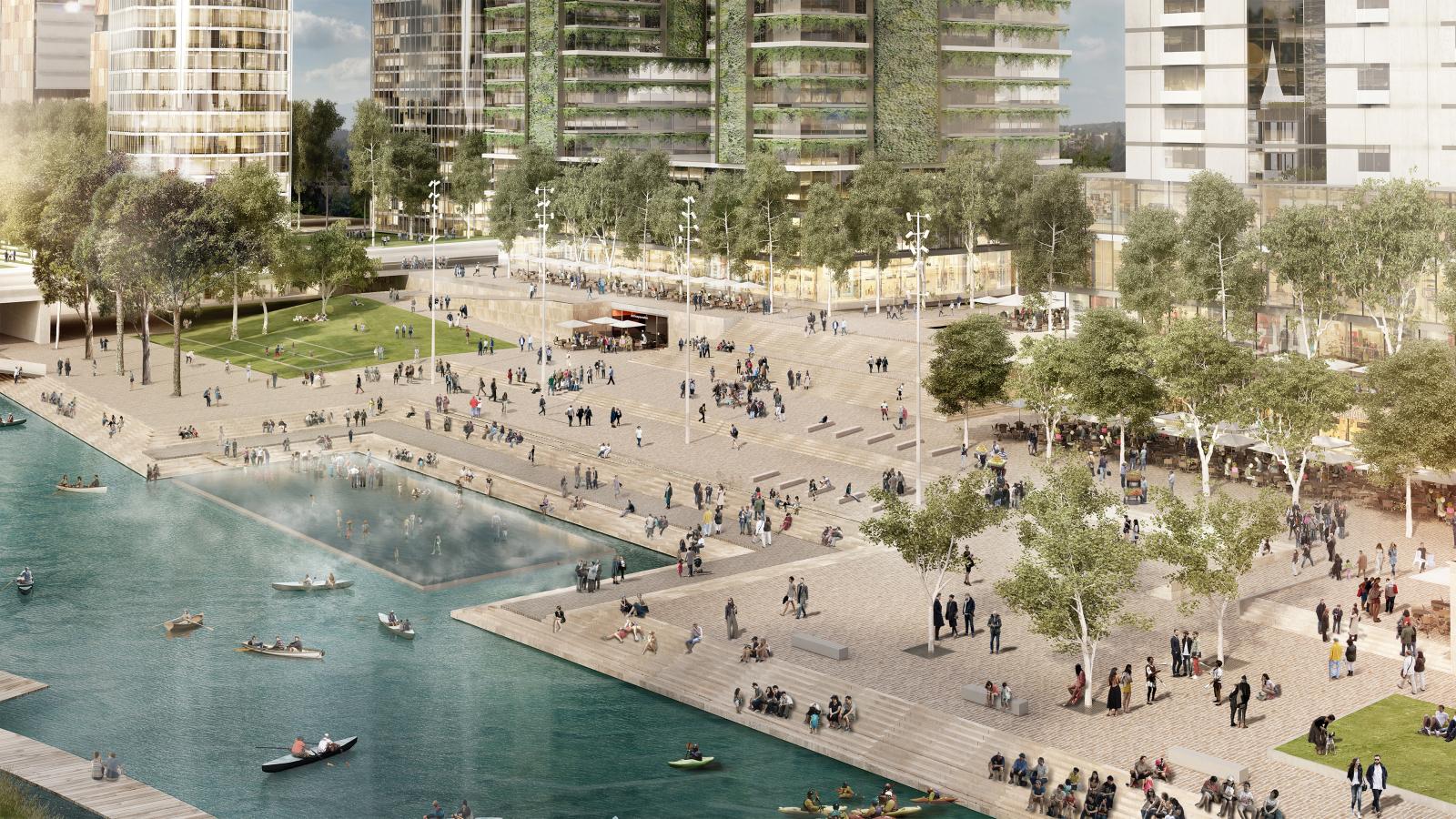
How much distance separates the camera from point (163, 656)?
62.4m

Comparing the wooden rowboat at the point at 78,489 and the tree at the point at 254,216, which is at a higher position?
the tree at the point at 254,216

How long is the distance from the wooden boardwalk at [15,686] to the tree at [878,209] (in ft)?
250

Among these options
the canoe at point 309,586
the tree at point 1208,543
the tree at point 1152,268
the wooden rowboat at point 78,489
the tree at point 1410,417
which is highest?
the tree at point 1152,268

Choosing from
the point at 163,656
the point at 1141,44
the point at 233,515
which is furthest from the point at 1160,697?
the point at 1141,44

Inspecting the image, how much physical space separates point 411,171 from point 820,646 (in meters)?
146

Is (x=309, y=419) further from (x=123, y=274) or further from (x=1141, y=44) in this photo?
(x=1141, y=44)

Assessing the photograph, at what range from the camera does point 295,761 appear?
169ft

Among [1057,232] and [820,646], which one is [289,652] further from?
[1057,232]

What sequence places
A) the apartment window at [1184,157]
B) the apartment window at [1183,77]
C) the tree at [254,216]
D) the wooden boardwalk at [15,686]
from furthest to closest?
the tree at [254,216] < the apartment window at [1184,157] < the apartment window at [1183,77] < the wooden boardwalk at [15,686]

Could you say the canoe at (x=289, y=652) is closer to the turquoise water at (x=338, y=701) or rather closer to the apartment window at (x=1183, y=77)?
the turquoise water at (x=338, y=701)

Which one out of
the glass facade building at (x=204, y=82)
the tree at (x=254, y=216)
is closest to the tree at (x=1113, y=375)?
the tree at (x=254, y=216)

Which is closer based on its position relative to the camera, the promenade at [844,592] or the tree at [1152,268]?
the promenade at [844,592]

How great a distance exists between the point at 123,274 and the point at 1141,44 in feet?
247

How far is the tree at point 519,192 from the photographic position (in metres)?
154
